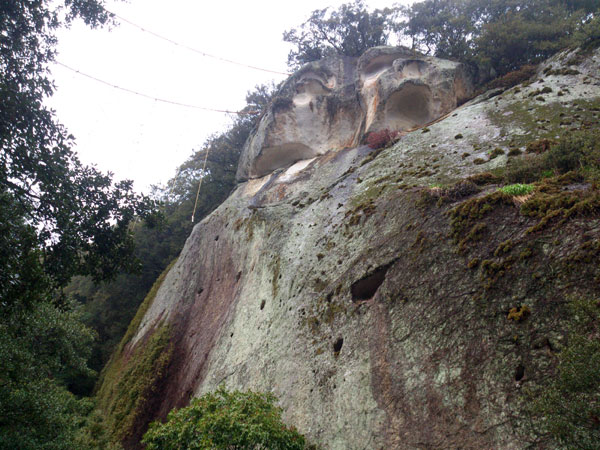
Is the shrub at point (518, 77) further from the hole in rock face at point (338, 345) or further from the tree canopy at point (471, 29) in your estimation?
the hole in rock face at point (338, 345)

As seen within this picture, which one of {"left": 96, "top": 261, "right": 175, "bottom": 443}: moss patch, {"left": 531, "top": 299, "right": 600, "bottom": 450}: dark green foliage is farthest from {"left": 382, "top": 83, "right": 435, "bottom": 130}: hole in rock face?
{"left": 531, "top": 299, "right": 600, "bottom": 450}: dark green foliage

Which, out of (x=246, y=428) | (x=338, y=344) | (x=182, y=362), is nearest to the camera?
(x=246, y=428)

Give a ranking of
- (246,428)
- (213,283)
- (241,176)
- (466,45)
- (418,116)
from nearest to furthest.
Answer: (246,428), (213,283), (418,116), (466,45), (241,176)

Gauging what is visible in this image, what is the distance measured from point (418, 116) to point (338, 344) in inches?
583

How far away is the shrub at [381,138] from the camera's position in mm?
15836

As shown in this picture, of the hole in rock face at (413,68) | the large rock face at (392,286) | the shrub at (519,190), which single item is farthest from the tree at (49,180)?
the hole in rock face at (413,68)

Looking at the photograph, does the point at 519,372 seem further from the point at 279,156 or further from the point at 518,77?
the point at 279,156

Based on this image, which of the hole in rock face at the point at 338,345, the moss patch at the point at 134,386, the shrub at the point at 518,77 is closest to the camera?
the hole in rock face at the point at 338,345

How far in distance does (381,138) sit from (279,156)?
7701 millimetres

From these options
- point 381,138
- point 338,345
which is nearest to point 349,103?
point 381,138

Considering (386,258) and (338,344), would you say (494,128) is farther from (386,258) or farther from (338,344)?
Answer: (338,344)

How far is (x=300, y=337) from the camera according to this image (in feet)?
28.7

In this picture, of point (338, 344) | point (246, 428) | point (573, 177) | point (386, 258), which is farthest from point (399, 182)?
point (246, 428)

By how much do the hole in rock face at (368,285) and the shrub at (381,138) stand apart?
873 cm
